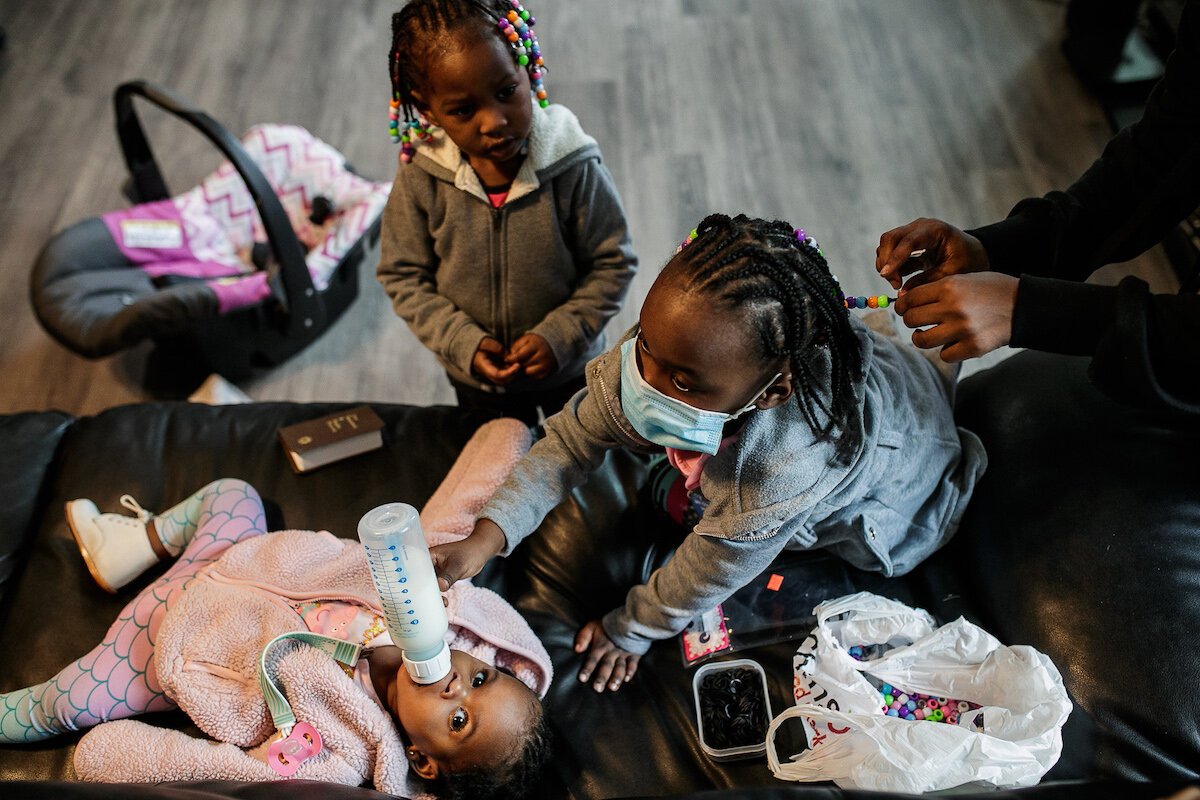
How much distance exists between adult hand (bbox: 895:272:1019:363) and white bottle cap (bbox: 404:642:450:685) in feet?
2.29

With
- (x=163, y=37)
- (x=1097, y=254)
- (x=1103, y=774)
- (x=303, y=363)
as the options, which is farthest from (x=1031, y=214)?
(x=163, y=37)

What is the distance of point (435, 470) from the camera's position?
1.64 meters

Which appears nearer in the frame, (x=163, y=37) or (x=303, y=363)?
(x=303, y=363)

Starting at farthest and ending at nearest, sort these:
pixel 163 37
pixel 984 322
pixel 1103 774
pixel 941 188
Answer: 1. pixel 163 37
2. pixel 941 188
3. pixel 1103 774
4. pixel 984 322

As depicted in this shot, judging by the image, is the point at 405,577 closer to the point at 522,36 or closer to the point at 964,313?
the point at 964,313

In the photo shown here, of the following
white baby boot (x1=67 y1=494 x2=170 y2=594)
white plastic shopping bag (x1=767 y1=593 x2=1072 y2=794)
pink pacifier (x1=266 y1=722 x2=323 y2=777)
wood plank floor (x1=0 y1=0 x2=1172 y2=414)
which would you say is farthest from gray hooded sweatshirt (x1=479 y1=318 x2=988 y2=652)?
wood plank floor (x1=0 y1=0 x2=1172 y2=414)

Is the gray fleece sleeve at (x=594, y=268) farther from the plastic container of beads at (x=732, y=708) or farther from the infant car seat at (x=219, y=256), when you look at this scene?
the infant car seat at (x=219, y=256)

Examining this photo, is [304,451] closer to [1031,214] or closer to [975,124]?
[1031,214]

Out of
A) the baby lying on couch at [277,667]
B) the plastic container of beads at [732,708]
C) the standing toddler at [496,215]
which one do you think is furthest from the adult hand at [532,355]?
the plastic container of beads at [732,708]

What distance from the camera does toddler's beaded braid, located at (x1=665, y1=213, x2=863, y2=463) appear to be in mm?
989

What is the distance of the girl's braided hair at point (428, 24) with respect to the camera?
128 cm

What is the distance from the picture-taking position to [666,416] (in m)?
1.10

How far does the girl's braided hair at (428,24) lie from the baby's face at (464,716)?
2.77ft

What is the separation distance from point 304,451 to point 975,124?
2.17 m
